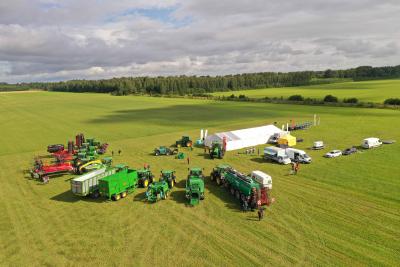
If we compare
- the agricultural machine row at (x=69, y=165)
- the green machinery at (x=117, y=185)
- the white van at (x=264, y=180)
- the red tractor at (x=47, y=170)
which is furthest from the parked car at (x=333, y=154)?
the red tractor at (x=47, y=170)

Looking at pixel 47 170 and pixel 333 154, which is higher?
pixel 333 154

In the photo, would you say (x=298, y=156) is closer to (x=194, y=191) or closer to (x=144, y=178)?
(x=194, y=191)

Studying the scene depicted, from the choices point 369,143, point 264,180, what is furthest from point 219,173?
point 369,143

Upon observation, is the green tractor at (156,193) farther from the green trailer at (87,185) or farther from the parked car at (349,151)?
the parked car at (349,151)

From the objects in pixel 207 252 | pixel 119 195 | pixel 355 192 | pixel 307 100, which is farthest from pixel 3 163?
pixel 307 100

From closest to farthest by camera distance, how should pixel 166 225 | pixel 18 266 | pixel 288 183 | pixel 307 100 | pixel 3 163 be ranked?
1. pixel 18 266
2. pixel 166 225
3. pixel 288 183
4. pixel 3 163
5. pixel 307 100

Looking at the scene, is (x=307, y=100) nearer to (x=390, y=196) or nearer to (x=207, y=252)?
(x=390, y=196)
